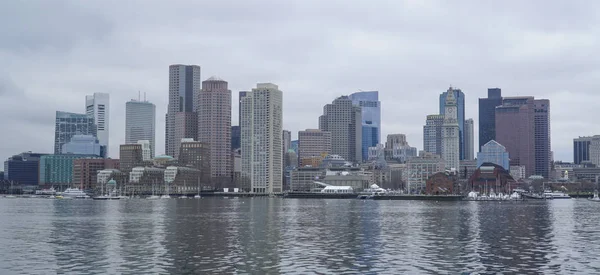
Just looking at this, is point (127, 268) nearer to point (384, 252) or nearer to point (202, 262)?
point (202, 262)

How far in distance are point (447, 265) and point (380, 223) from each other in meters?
54.4

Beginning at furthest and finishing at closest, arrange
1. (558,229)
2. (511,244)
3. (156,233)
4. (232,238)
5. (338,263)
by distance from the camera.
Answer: (558,229), (156,233), (232,238), (511,244), (338,263)

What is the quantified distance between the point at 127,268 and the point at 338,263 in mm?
17782

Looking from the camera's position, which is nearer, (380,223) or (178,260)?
(178,260)

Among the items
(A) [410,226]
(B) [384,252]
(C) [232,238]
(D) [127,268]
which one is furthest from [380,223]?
(D) [127,268]

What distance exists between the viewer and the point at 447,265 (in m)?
61.9

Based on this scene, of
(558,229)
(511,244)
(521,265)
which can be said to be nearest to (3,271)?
(521,265)

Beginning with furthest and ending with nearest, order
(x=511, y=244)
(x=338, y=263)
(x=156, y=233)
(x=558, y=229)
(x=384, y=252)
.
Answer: (x=558, y=229) < (x=156, y=233) < (x=511, y=244) < (x=384, y=252) < (x=338, y=263)

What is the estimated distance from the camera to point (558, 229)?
339 feet

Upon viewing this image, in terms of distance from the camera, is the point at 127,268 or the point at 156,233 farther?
the point at 156,233

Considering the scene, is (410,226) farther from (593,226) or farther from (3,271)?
(3,271)

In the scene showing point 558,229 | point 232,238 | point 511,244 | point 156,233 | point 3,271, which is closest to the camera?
point 3,271

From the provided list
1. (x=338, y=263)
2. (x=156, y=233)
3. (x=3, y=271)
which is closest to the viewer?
Answer: (x=3, y=271)

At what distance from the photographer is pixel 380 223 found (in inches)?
4577
